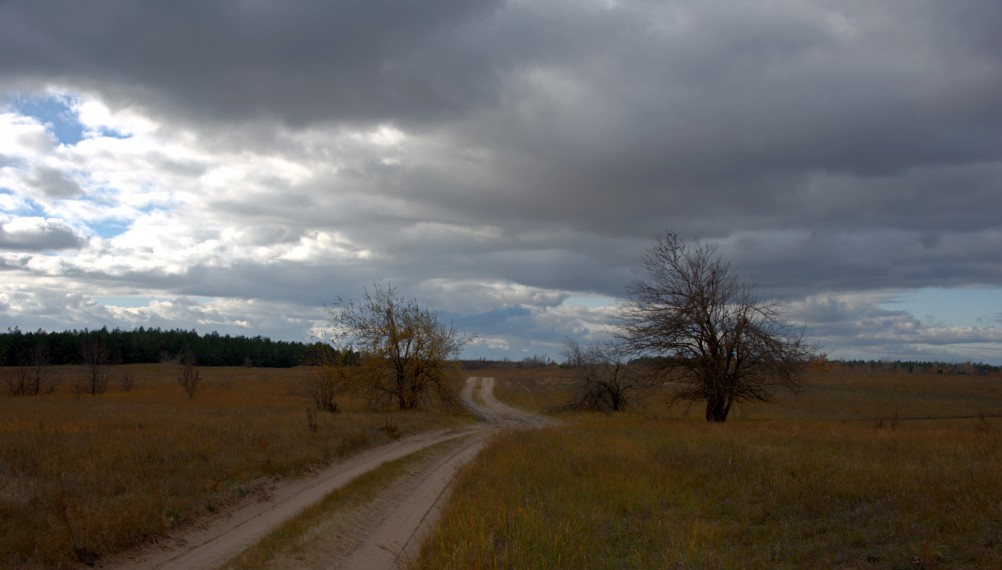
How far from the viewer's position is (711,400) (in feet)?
97.3

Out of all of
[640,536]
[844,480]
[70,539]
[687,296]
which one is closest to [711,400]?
[687,296]

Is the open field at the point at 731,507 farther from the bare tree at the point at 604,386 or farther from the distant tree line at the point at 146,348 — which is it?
the distant tree line at the point at 146,348

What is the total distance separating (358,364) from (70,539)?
3341 cm

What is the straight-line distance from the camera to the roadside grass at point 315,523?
9.44m

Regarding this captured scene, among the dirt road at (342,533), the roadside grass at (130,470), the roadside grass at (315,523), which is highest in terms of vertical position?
the roadside grass at (130,470)

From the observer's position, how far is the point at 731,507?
1209 cm

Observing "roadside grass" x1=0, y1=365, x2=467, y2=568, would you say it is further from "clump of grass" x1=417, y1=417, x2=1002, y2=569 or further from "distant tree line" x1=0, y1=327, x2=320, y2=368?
"distant tree line" x1=0, y1=327, x2=320, y2=368

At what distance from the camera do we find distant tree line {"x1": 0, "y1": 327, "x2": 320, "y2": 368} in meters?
103

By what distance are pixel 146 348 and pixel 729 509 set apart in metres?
134

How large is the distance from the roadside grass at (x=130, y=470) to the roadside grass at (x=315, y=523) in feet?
6.69

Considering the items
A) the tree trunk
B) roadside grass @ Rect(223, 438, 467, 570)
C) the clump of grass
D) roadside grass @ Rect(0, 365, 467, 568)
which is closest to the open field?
the clump of grass

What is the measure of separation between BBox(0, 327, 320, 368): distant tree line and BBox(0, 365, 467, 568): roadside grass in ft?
207

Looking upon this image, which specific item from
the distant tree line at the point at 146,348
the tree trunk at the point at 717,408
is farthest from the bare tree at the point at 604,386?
the distant tree line at the point at 146,348

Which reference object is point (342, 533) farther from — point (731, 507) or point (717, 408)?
point (717, 408)
